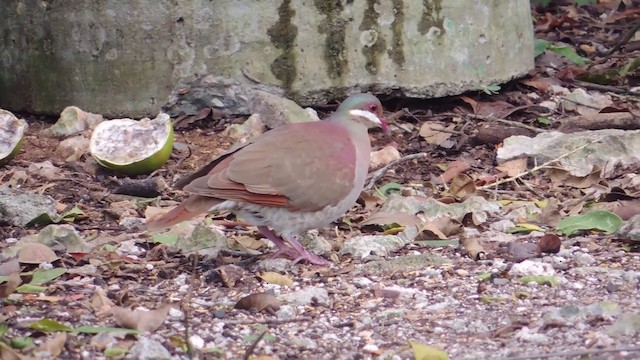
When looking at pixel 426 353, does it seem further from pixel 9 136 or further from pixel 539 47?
pixel 539 47

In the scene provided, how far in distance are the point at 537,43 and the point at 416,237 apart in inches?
162

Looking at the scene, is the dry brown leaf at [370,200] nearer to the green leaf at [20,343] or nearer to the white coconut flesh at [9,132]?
the white coconut flesh at [9,132]

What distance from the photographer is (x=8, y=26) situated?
7105 mm

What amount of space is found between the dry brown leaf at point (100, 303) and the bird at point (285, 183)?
47cm

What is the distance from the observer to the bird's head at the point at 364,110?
514cm

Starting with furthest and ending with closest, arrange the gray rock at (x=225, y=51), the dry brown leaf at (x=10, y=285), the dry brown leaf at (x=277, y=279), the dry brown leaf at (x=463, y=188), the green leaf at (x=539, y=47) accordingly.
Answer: the green leaf at (x=539, y=47)
the gray rock at (x=225, y=51)
the dry brown leaf at (x=463, y=188)
the dry brown leaf at (x=277, y=279)
the dry brown leaf at (x=10, y=285)

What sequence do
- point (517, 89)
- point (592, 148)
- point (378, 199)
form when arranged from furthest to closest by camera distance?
point (517, 89) < point (592, 148) < point (378, 199)

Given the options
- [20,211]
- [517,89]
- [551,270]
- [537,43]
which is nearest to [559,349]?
[551,270]

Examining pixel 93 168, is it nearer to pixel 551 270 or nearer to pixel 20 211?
pixel 20 211

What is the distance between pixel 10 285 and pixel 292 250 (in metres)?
1.25

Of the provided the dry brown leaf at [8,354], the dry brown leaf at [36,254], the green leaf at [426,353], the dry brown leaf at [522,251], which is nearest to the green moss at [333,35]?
the dry brown leaf at [522,251]

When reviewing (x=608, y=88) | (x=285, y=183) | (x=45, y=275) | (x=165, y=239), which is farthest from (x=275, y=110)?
(x=608, y=88)

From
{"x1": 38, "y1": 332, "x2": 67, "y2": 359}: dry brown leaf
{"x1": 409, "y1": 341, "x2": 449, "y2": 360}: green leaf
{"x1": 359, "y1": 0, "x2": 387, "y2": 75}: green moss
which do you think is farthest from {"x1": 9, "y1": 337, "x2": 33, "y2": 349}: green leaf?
{"x1": 359, "y1": 0, "x2": 387, "y2": 75}: green moss

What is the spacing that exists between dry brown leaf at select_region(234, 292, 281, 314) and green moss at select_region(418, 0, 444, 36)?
10.8 feet
